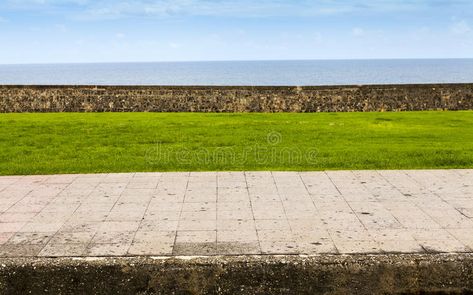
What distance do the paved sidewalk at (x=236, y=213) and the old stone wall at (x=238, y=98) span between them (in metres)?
13.3

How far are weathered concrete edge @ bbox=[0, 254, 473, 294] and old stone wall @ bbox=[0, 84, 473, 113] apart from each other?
54.9ft

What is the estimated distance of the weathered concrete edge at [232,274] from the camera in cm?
428

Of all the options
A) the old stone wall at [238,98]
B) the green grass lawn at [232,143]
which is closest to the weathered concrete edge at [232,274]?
the green grass lawn at [232,143]

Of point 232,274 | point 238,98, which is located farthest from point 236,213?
point 238,98

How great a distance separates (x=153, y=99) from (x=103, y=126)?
627cm

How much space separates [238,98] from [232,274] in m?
16.9

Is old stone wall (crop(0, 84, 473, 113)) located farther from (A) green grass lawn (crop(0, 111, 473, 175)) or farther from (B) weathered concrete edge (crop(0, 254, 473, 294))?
(B) weathered concrete edge (crop(0, 254, 473, 294))

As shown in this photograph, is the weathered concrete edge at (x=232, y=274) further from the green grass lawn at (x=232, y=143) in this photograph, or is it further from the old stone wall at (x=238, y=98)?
the old stone wall at (x=238, y=98)

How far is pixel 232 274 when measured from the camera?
4.30 meters

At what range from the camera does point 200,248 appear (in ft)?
14.9

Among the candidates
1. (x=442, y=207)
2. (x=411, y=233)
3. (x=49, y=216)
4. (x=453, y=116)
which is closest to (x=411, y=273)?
(x=411, y=233)

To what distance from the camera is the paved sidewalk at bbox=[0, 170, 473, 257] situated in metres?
4.61

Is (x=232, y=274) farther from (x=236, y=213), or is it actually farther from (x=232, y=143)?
(x=232, y=143)

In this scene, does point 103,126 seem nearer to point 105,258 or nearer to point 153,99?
point 153,99
